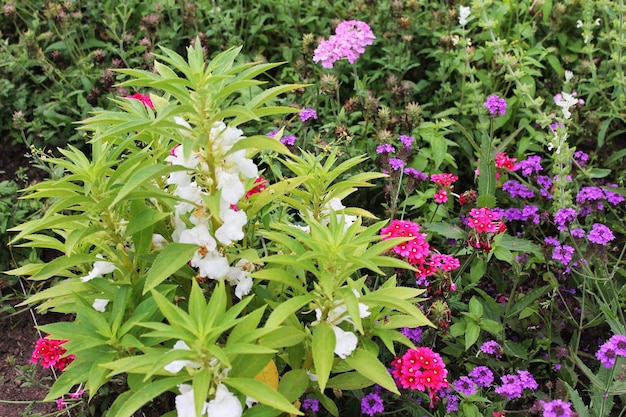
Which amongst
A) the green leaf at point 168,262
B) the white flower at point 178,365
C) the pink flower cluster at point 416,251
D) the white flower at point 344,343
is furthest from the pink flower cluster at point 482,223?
the white flower at point 178,365

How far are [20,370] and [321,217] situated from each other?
5.05ft

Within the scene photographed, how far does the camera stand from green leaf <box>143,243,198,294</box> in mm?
1661

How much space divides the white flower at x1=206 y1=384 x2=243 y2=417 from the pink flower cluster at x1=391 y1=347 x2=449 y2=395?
71 centimetres

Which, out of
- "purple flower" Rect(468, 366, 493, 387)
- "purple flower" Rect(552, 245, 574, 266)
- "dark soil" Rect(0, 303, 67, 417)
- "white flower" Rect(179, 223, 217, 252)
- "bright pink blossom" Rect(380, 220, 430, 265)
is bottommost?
"dark soil" Rect(0, 303, 67, 417)

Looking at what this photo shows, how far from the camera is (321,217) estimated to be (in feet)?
6.85

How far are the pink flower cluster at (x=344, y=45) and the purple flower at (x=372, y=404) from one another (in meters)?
1.72

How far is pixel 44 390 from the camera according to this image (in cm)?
294

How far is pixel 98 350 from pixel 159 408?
0.71 metres

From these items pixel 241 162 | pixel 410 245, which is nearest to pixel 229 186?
pixel 241 162

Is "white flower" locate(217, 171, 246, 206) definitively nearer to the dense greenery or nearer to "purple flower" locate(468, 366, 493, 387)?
the dense greenery

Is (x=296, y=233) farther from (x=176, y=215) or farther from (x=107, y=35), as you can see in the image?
(x=107, y=35)

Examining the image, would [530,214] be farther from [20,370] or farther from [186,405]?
[20,370]

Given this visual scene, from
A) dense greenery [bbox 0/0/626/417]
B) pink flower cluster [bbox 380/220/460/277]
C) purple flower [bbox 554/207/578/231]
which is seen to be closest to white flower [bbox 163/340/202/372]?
dense greenery [bbox 0/0/626/417]

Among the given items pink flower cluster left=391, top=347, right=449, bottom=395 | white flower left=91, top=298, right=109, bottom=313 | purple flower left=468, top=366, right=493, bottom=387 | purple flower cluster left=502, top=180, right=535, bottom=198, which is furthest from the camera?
purple flower cluster left=502, top=180, right=535, bottom=198
